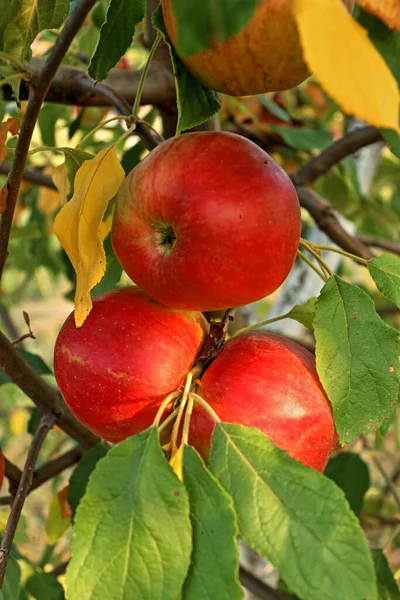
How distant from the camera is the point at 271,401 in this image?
616 millimetres

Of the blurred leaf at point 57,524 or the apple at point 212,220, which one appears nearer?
the apple at point 212,220

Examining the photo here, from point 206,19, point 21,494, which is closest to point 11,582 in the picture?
point 21,494

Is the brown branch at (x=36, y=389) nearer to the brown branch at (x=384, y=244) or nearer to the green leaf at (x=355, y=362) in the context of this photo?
the green leaf at (x=355, y=362)

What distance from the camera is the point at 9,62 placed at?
2.10 feet

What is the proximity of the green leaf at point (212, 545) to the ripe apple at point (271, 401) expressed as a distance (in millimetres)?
93

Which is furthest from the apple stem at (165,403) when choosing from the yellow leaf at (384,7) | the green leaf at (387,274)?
the yellow leaf at (384,7)

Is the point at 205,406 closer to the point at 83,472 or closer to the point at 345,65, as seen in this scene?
the point at 345,65

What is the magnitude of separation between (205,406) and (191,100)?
10.1 inches

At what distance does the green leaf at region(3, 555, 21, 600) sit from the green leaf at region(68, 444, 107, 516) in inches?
6.2

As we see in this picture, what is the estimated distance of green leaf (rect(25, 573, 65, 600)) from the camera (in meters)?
1.04

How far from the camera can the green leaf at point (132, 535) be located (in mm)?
500

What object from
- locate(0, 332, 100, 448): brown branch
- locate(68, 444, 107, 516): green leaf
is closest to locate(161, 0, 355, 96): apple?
locate(0, 332, 100, 448): brown branch

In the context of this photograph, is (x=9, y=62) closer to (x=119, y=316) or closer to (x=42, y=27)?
(x=42, y=27)

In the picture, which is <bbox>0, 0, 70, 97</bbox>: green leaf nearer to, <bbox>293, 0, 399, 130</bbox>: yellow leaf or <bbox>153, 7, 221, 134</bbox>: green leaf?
<bbox>153, 7, 221, 134</bbox>: green leaf
